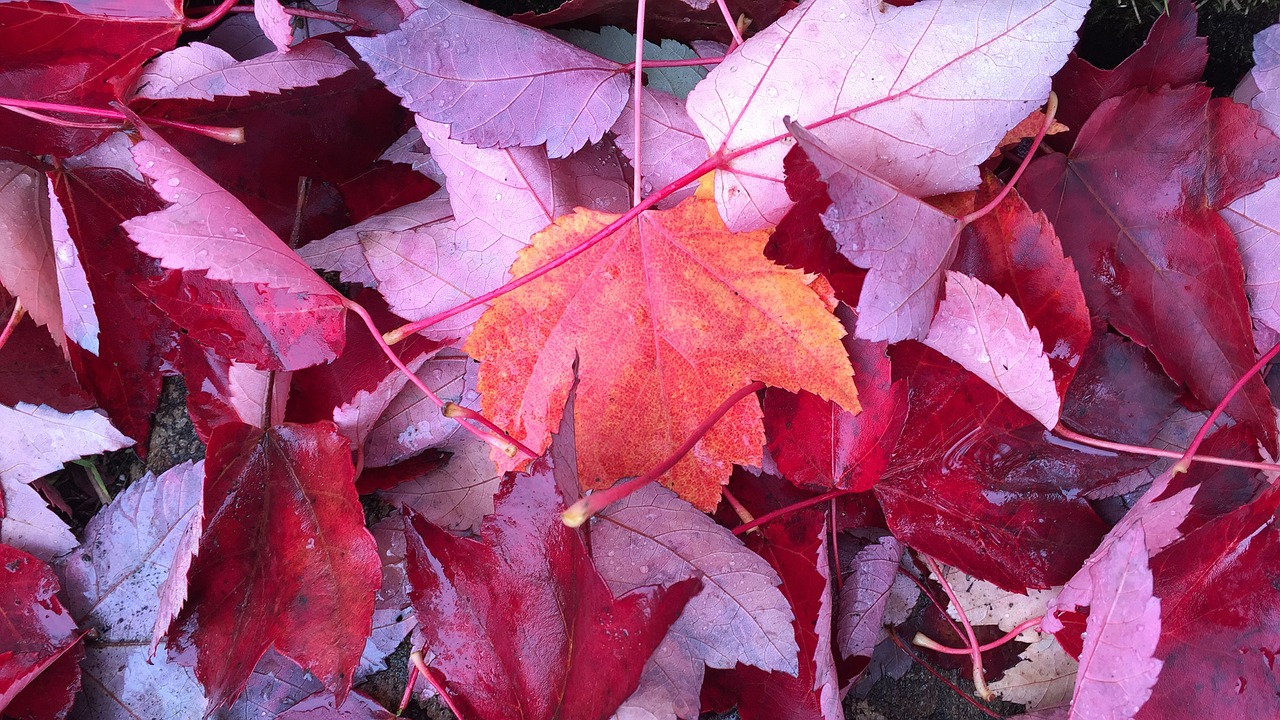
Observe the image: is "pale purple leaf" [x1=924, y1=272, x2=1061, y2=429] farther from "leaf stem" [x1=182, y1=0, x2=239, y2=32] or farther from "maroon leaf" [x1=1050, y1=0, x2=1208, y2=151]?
"leaf stem" [x1=182, y1=0, x2=239, y2=32]

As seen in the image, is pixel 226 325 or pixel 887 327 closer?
pixel 887 327

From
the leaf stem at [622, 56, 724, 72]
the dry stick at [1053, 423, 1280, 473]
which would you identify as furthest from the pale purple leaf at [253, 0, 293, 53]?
the dry stick at [1053, 423, 1280, 473]

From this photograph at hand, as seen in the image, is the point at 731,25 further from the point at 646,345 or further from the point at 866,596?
the point at 866,596

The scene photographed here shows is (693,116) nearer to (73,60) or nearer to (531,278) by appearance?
(531,278)

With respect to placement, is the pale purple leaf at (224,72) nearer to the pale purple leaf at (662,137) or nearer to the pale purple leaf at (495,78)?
the pale purple leaf at (495,78)

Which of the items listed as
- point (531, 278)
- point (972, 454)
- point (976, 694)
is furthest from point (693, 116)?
point (976, 694)

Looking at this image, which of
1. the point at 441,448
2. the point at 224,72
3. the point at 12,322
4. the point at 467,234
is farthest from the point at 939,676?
the point at 12,322
